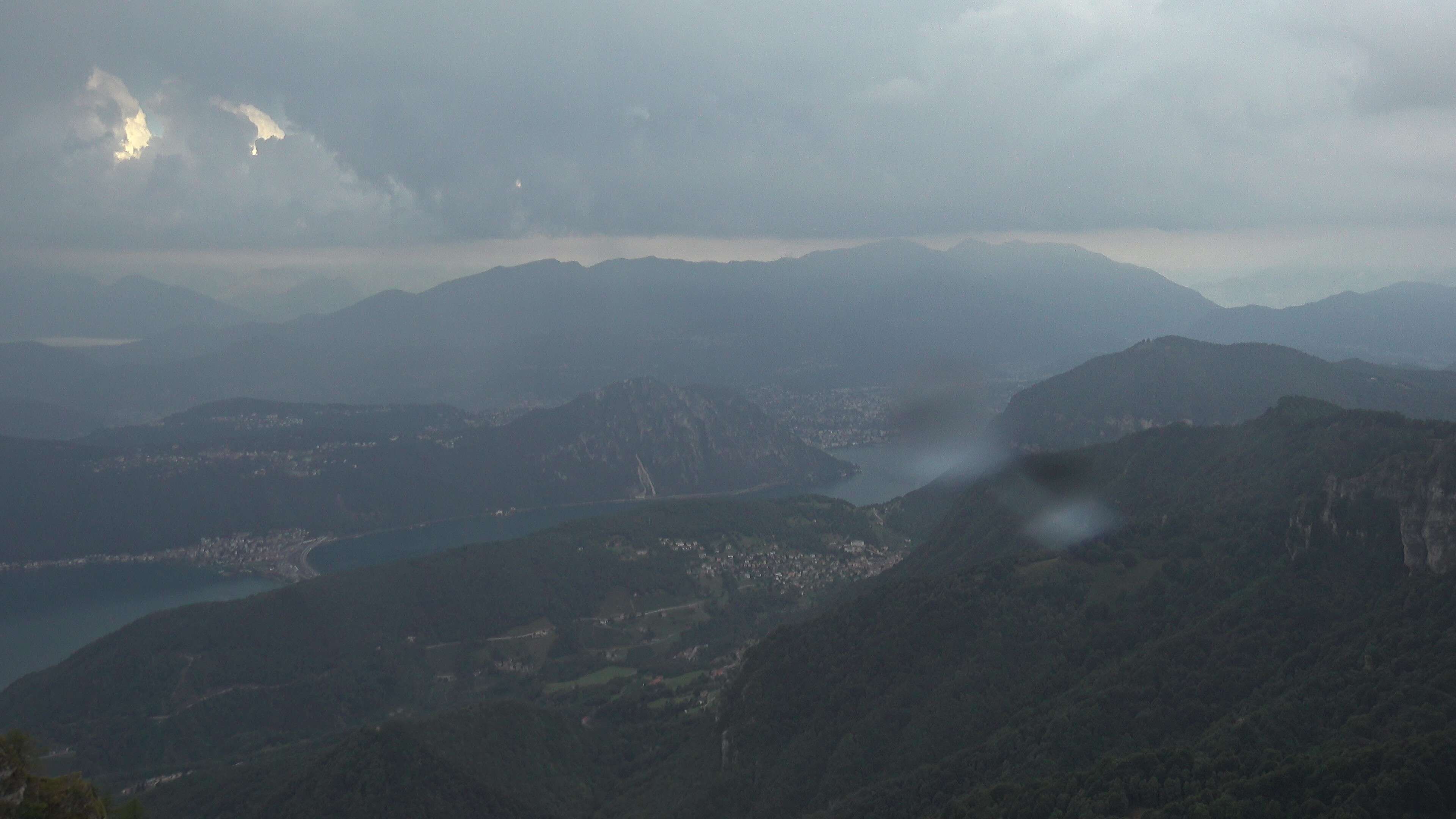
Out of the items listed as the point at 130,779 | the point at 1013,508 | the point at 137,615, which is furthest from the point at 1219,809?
the point at 137,615

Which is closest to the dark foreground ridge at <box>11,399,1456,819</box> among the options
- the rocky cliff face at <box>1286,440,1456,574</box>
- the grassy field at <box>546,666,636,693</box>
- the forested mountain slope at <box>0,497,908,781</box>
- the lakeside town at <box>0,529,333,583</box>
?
the rocky cliff face at <box>1286,440,1456,574</box>

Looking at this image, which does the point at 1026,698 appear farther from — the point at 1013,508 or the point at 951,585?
the point at 1013,508

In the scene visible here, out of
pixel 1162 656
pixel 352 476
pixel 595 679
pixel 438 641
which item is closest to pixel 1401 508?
pixel 1162 656

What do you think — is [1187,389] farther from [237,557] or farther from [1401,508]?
[237,557]

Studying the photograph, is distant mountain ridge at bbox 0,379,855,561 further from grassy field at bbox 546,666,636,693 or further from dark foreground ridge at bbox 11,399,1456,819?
grassy field at bbox 546,666,636,693

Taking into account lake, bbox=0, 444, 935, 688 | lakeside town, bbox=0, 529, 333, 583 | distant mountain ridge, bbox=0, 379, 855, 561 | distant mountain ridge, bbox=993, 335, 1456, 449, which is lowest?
lake, bbox=0, 444, 935, 688

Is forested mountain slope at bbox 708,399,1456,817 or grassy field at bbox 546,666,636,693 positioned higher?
forested mountain slope at bbox 708,399,1456,817

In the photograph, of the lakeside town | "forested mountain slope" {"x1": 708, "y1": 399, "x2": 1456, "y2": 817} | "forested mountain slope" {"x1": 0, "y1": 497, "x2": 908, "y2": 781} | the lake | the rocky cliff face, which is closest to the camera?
"forested mountain slope" {"x1": 708, "y1": 399, "x2": 1456, "y2": 817}

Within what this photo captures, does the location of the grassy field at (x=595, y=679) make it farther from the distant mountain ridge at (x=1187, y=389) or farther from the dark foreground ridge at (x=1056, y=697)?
the distant mountain ridge at (x=1187, y=389)
